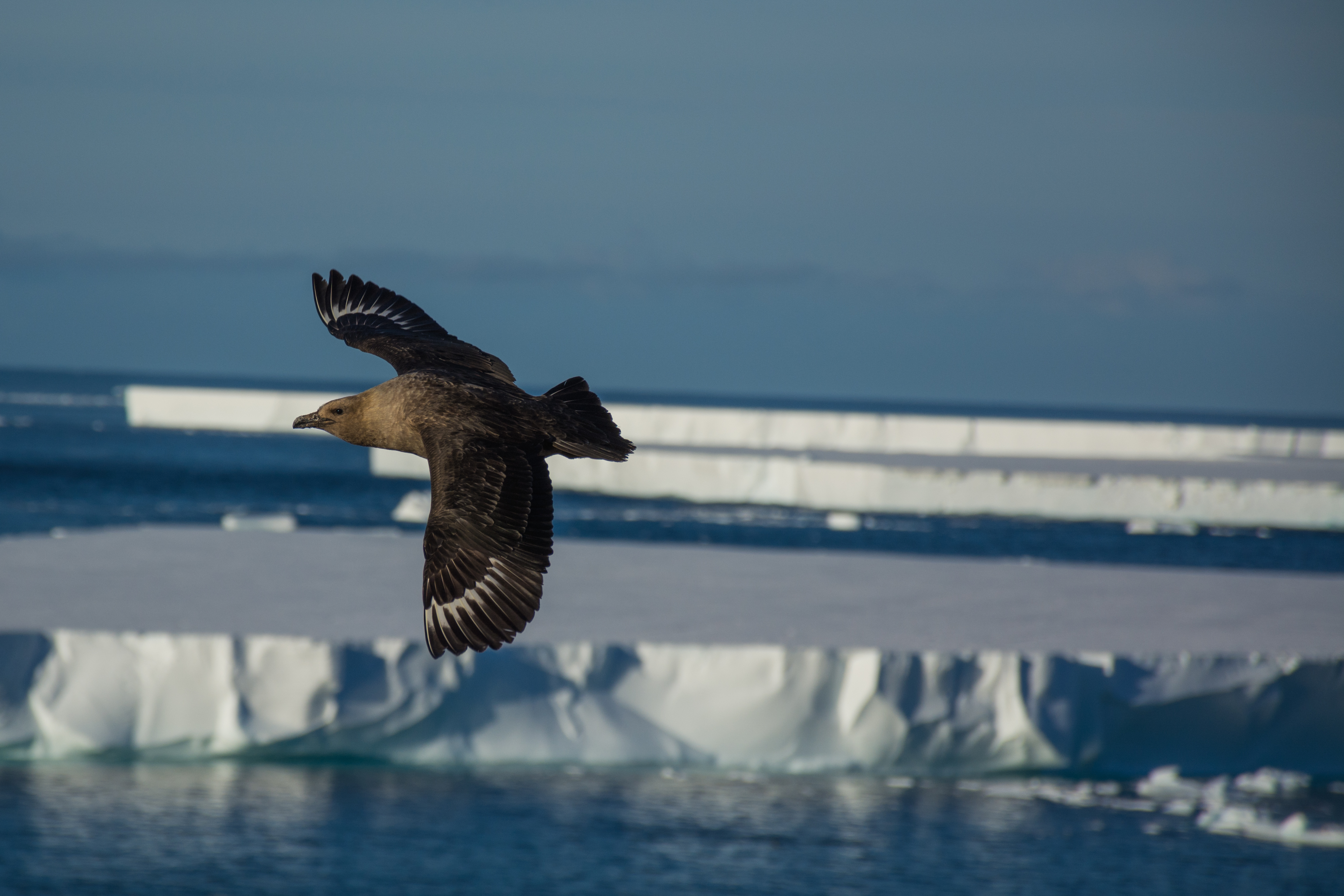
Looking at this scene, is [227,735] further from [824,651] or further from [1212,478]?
[1212,478]

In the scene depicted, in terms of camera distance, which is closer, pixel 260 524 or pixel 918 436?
pixel 260 524

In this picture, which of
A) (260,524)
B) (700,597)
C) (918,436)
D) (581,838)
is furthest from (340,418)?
(918,436)

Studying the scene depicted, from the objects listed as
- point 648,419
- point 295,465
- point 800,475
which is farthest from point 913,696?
point 295,465

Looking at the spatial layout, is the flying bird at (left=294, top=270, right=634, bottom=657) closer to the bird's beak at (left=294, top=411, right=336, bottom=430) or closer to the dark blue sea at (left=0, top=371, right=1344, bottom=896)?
the bird's beak at (left=294, top=411, right=336, bottom=430)

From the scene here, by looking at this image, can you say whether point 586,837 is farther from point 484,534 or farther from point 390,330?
point 484,534

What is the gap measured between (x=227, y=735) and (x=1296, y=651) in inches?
384

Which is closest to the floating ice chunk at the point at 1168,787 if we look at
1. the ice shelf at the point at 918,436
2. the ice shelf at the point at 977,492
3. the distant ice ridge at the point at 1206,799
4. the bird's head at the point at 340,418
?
the distant ice ridge at the point at 1206,799

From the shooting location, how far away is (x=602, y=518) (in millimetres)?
36625

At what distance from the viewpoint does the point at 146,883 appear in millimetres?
11070

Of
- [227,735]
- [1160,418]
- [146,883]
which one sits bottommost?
[146,883]

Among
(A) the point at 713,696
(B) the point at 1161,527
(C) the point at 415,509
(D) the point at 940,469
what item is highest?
(D) the point at 940,469

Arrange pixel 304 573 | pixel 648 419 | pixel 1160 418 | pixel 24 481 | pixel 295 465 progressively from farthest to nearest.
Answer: pixel 1160 418, pixel 295 465, pixel 648 419, pixel 24 481, pixel 304 573

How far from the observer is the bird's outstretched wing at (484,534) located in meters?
4.37

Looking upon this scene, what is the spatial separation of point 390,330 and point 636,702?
7.56m
